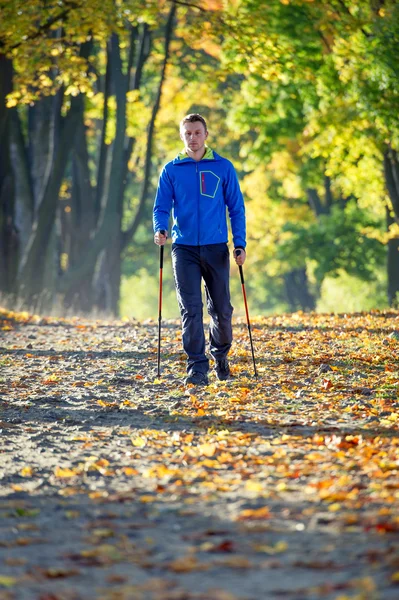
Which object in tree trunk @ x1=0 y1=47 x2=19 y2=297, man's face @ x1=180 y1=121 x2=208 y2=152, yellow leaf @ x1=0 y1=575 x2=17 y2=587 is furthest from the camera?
tree trunk @ x1=0 y1=47 x2=19 y2=297

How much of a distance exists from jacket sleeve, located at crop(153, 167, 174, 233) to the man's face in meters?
0.33

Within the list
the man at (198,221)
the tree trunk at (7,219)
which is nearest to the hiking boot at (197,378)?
the man at (198,221)

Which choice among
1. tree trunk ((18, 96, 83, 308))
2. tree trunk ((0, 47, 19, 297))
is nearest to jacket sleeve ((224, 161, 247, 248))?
tree trunk ((0, 47, 19, 297))

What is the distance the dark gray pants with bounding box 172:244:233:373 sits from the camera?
30.4ft

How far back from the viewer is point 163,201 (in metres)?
9.26

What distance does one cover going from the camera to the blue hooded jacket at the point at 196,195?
9180mm

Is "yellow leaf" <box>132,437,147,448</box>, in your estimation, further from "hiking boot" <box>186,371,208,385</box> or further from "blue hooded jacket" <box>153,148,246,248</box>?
"blue hooded jacket" <box>153,148,246,248</box>

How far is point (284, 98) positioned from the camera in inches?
1059

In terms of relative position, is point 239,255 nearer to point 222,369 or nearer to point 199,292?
point 199,292

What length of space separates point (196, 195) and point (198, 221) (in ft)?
0.73

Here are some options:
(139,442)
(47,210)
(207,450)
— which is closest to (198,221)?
(139,442)

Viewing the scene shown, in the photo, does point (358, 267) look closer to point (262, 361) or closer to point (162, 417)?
point (262, 361)

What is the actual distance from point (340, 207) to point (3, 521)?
30913 mm

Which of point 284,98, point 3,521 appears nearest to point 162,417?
point 3,521
